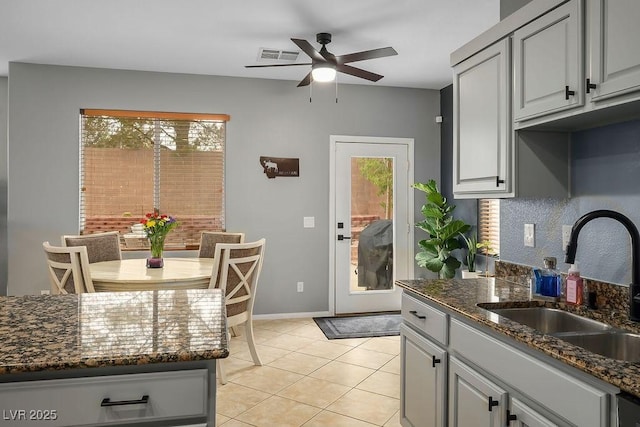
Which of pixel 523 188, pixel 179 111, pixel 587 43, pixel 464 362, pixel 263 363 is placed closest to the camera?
pixel 587 43

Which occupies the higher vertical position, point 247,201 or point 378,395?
point 247,201

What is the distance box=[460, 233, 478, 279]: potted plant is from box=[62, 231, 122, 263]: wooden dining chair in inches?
136

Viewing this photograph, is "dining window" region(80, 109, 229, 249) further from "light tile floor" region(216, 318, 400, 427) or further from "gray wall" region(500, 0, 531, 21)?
"gray wall" region(500, 0, 531, 21)

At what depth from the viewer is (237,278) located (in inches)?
135

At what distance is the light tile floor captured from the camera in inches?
111

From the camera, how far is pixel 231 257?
11.0 feet

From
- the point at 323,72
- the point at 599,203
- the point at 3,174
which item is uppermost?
the point at 323,72

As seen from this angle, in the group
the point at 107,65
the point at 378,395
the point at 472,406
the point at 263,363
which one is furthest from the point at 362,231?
the point at 472,406

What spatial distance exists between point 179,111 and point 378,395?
11.4ft

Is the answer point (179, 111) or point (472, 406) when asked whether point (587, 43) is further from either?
point (179, 111)

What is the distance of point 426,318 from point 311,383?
1481 mm

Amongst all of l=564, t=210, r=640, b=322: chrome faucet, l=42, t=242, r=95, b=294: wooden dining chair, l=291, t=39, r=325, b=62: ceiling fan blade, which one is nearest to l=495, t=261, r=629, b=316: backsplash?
l=564, t=210, r=640, b=322: chrome faucet

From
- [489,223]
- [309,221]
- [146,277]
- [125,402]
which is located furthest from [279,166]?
[125,402]

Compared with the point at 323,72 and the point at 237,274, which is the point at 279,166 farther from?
the point at 237,274
